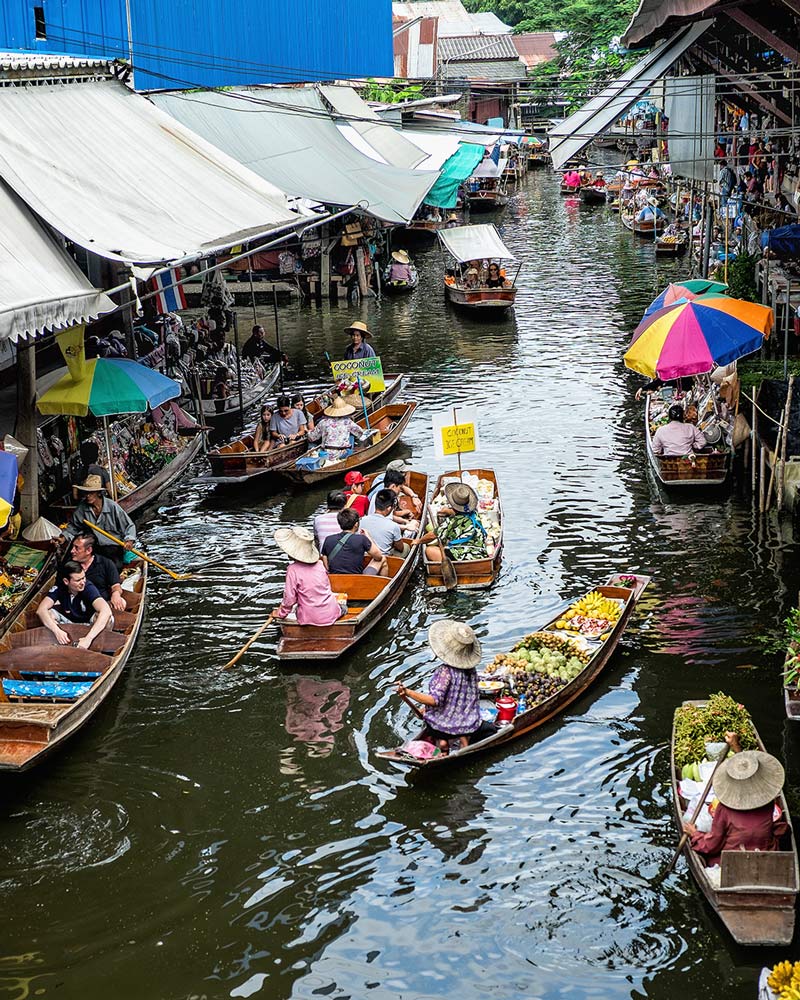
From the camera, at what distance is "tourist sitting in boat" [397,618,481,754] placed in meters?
9.12

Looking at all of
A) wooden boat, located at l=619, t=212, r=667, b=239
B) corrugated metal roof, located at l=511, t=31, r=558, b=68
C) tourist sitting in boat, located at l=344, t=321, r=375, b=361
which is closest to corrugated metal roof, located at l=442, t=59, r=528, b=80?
corrugated metal roof, located at l=511, t=31, r=558, b=68

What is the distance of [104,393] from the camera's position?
13727mm

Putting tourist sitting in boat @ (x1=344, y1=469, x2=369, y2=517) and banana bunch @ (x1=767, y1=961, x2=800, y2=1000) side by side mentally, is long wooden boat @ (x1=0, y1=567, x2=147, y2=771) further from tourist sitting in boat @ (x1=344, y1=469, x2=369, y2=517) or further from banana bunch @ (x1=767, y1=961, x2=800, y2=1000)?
banana bunch @ (x1=767, y1=961, x2=800, y2=1000)

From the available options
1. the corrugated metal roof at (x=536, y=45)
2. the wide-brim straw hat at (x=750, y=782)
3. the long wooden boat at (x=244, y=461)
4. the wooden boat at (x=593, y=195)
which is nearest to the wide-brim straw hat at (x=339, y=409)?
the long wooden boat at (x=244, y=461)

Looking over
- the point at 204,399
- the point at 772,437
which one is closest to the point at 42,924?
the point at 772,437

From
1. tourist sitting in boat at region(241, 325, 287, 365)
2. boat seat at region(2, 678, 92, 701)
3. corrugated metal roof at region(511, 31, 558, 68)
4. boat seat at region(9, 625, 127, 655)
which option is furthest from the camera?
corrugated metal roof at region(511, 31, 558, 68)

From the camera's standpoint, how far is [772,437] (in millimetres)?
14734

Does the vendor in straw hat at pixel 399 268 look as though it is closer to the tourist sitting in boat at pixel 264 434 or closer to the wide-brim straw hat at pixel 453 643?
the tourist sitting in boat at pixel 264 434

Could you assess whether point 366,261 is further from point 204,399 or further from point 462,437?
point 462,437

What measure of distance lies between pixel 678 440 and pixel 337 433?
4865 mm

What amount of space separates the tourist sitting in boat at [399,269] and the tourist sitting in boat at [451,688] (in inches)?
869

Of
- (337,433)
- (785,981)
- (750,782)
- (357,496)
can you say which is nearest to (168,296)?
(337,433)

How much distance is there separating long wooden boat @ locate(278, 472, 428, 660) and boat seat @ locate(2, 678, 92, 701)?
2.03 meters

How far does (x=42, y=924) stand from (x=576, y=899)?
11.7 feet
